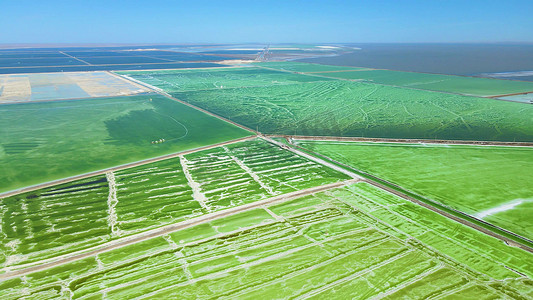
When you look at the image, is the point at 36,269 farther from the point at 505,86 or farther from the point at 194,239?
the point at 505,86

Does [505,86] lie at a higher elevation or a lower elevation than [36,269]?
higher

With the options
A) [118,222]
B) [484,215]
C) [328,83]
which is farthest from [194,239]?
[328,83]

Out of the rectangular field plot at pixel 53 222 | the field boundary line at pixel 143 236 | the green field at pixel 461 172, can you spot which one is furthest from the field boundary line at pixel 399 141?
the rectangular field plot at pixel 53 222

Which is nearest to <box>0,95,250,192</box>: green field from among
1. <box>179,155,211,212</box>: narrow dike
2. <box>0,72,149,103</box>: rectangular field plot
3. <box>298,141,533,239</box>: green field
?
<box>179,155,211,212</box>: narrow dike

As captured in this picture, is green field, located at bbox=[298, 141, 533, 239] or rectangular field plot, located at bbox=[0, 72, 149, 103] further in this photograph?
rectangular field plot, located at bbox=[0, 72, 149, 103]

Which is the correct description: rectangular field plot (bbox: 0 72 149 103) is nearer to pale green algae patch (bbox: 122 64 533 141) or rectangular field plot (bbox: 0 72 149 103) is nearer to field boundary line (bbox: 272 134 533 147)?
pale green algae patch (bbox: 122 64 533 141)

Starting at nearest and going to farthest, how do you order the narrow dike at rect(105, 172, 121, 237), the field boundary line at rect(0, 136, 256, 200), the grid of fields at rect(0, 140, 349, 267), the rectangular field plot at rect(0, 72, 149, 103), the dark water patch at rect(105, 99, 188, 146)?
the grid of fields at rect(0, 140, 349, 267)
the narrow dike at rect(105, 172, 121, 237)
the field boundary line at rect(0, 136, 256, 200)
the dark water patch at rect(105, 99, 188, 146)
the rectangular field plot at rect(0, 72, 149, 103)

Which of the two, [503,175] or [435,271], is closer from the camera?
[435,271]

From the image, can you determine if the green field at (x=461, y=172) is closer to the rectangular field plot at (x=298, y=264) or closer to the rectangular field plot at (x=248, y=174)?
the rectangular field plot at (x=298, y=264)
